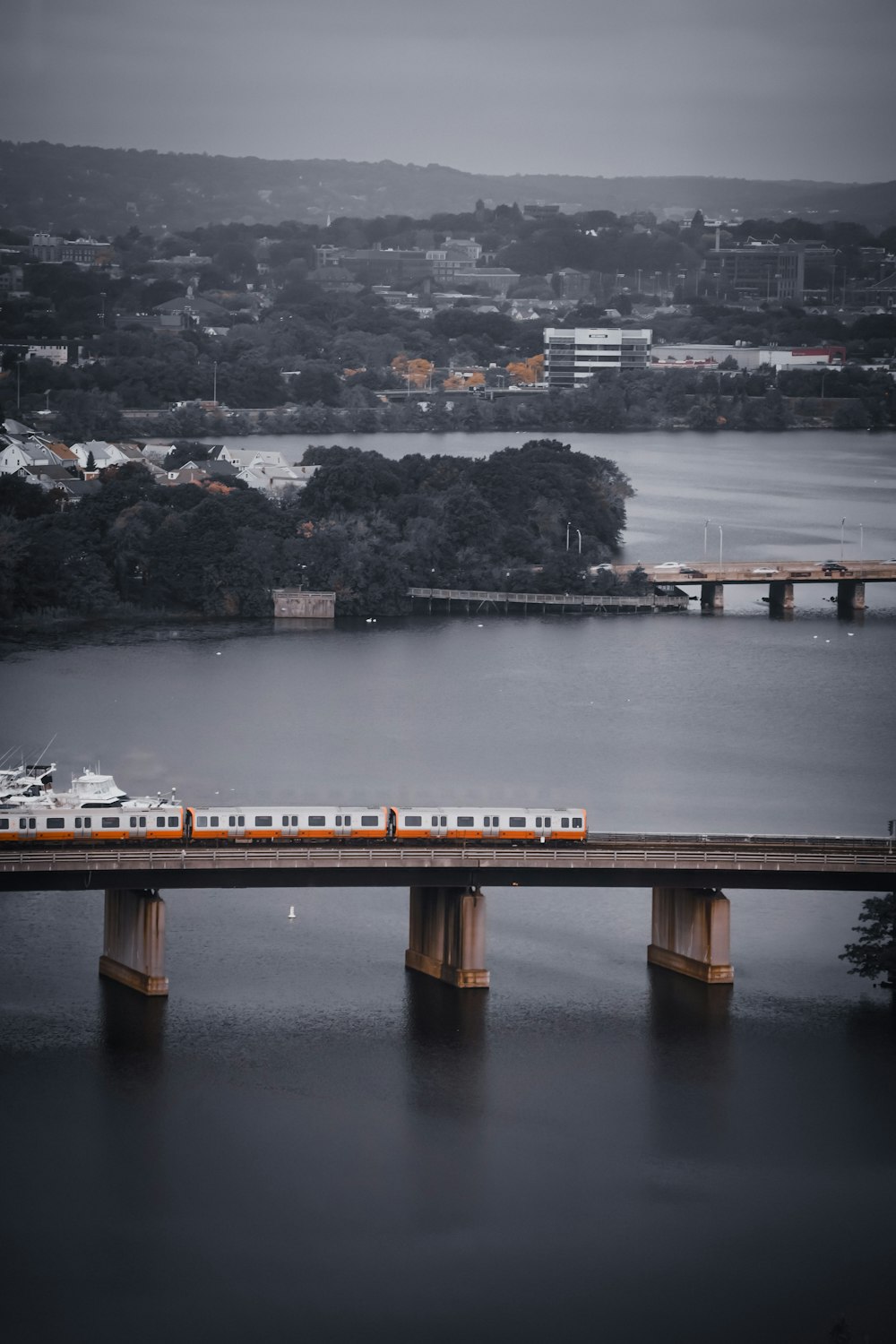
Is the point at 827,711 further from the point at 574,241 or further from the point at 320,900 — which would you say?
the point at 574,241

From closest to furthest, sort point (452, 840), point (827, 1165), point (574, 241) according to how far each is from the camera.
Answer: point (827, 1165) → point (452, 840) → point (574, 241)

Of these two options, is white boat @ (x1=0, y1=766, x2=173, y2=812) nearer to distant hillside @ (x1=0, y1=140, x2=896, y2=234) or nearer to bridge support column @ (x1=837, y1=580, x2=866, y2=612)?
bridge support column @ (x1=837, y1=580, x2=866, y2=612)

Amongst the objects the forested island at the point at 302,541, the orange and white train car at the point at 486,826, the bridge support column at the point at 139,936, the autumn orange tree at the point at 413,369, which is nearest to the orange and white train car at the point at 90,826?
the bridge support column at the point at 139,936

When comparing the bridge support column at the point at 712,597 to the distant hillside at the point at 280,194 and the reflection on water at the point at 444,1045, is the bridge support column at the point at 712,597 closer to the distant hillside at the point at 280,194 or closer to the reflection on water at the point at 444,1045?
the reflection on water at the point at 444,1045

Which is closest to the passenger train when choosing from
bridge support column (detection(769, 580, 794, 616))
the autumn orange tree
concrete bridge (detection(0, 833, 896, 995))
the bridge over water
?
concrete bridge (detection(0, 833, 896, 995))

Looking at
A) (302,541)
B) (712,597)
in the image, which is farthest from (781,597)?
(302,541)

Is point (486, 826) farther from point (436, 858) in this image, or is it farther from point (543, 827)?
point (436, 858)

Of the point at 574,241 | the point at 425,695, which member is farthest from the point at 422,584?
the point at 574,241
